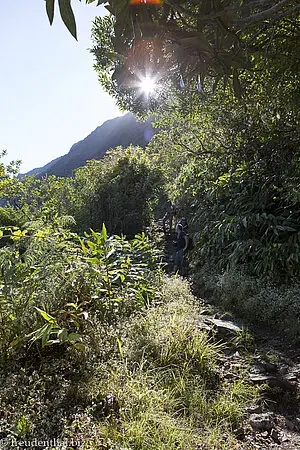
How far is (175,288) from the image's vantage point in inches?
158

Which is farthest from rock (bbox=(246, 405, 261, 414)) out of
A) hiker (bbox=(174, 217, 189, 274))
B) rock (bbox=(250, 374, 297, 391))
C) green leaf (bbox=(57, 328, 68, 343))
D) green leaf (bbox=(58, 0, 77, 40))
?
hiker (bbox=(174, 217, 189, 274))

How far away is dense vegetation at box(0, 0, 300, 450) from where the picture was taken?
1716 millimetres

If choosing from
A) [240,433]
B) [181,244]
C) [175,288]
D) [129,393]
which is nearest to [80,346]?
[129,393]

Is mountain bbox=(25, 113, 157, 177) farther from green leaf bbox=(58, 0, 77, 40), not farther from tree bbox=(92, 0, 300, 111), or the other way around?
green leaf bbox=(58, 0, 77, 40)

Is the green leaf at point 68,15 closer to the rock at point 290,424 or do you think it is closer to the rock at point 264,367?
the rock at point 290,424

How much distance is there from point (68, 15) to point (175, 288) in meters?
3.22

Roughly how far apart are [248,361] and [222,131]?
453 cm

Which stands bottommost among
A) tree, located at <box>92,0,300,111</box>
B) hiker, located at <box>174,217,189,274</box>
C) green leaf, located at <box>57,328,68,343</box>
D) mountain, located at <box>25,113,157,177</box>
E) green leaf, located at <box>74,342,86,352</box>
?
hiker, located at <box>174,217,189,274</box>

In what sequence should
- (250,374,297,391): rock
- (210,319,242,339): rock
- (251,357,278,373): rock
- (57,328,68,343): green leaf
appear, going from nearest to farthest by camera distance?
(57,328,68,343): green leaf, (250,374,297,391): rock, (251,357,278,373): rock, (210,319,242,339): rock

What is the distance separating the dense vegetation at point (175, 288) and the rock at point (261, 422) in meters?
0.09

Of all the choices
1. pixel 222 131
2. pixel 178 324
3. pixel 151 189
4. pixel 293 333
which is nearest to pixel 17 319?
pixel 178 324

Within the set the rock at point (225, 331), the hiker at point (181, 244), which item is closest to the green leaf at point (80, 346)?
the rock at point (225, 331)

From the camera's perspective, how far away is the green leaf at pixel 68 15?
54.2 inches

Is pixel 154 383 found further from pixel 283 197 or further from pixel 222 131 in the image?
pixel 222 131
